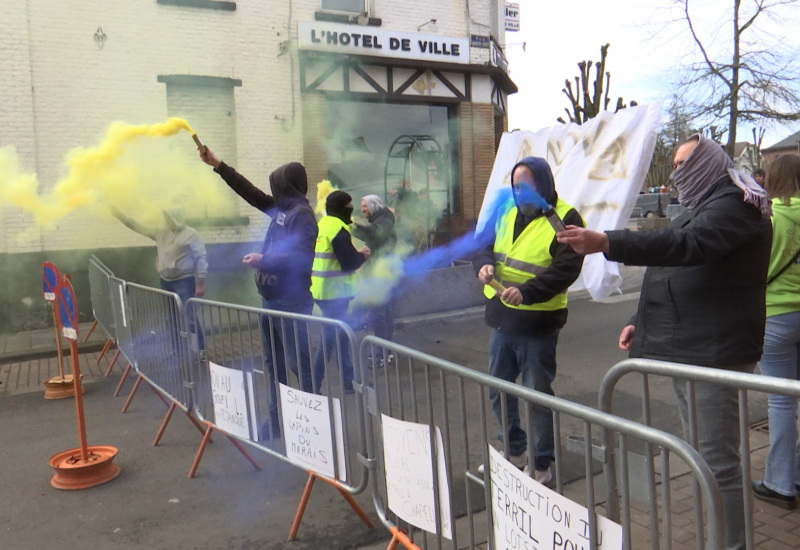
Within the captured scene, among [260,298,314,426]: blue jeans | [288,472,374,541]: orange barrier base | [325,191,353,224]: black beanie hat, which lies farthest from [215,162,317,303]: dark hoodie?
[288,472,374,541]: orange barrier base

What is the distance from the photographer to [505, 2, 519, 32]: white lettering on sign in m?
16.8

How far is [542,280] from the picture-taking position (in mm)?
3502

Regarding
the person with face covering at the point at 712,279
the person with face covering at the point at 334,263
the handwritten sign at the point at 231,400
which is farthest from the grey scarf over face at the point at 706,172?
the person with face covering at the point at 334,263

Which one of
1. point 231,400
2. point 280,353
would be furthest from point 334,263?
point 231,400

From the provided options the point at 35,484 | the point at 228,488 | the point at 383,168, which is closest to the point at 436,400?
the point at 228,488

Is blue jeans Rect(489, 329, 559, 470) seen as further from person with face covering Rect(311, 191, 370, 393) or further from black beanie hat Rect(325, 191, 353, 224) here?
black beanie hat Rect(325, 191, 353, 224)

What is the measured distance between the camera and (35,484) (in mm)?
4324

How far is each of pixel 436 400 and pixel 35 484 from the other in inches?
121

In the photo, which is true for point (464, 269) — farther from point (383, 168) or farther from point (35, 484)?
point (35, 484)

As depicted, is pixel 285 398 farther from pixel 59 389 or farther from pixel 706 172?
pixel 59 389

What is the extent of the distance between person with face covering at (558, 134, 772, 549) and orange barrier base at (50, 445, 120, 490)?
348cm

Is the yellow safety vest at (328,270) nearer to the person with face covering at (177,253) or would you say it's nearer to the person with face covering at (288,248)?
the person with face covering at (288,248)

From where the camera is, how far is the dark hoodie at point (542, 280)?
349 centimetres

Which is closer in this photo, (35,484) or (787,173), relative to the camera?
(787,173)
